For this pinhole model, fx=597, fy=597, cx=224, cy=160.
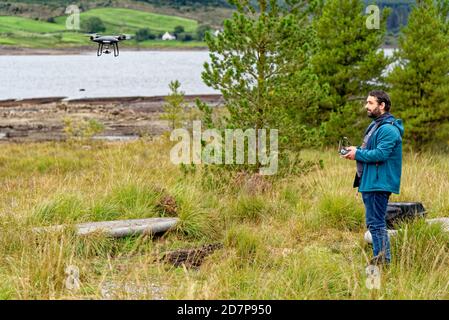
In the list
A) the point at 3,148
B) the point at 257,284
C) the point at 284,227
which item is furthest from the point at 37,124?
the point at 257,284

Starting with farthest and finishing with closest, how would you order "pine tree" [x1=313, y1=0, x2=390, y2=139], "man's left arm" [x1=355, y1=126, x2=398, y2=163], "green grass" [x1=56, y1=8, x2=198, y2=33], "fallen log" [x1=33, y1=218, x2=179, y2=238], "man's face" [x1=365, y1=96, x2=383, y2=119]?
1. "green grass" [x1=56, y1=8, x2=198, y2=33]
2. "pine tree" [x1=313, y1=0, x2=390, y2=139]
3. "fallen log" [x1=33, y1=218, x2=179, y2=238]
4. "man's face" [x1=365, y1=96, x2=383, y2=119]
5. "man's left arm" [x1=355, y1=126, x2=398, y2=163]

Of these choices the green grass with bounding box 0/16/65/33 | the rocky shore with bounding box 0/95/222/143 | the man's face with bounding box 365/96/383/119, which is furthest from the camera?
the green grass with bounding box 0/16/65/33

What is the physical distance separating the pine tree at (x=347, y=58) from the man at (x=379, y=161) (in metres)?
14.4

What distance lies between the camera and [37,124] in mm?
38406

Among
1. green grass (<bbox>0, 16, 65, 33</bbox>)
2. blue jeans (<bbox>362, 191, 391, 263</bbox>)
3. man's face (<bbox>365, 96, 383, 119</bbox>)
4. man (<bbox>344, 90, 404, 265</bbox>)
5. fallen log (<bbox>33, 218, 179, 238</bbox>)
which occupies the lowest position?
fallen log (<bbox>33, 218, 179, 238</bbox>)

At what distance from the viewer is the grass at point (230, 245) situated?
226 inches

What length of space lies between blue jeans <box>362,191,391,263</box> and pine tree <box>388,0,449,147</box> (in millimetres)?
14480

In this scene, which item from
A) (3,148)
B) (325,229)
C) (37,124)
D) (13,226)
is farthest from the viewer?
(37,124)

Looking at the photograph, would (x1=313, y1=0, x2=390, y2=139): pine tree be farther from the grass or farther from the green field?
the green field

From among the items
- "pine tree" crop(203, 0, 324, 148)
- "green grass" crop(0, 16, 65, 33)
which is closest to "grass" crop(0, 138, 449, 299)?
"pine tree" crop(203, 0, 324, 148)

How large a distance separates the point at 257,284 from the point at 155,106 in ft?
148

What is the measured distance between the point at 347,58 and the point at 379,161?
51.8ft

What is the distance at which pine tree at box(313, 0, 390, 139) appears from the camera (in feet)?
68.7
